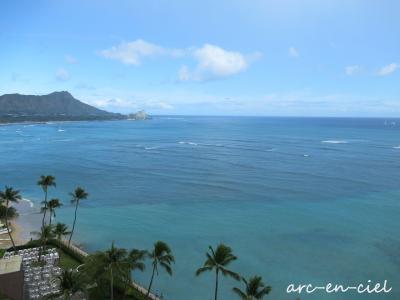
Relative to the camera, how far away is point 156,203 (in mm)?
66125

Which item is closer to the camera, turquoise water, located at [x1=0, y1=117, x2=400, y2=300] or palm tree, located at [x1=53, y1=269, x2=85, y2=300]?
palm tree, located at [x1=53, y1=269, x2=85, y2=300]

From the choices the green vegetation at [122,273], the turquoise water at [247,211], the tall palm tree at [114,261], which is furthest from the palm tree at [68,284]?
the turquoise water at [247,211]

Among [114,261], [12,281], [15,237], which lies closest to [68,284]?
[114,261]

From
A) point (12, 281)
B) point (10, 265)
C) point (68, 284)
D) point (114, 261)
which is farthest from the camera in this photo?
point (10, 265)

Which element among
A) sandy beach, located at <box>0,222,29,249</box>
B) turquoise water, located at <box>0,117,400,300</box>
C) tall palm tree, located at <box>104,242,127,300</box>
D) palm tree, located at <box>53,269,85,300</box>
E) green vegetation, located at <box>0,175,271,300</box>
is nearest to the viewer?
palm tree, located at <box>53,269,85,300</box>

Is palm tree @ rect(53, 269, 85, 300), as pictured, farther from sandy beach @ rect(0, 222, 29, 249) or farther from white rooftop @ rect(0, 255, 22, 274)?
sandy beach @ rect(0, 222, 29, 249)

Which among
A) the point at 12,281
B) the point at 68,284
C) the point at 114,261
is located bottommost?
the point at 12,281

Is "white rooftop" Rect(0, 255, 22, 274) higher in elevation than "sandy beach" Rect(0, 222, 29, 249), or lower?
higher

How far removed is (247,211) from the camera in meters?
61.2

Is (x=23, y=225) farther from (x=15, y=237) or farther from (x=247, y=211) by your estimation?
(x=247, y=211)

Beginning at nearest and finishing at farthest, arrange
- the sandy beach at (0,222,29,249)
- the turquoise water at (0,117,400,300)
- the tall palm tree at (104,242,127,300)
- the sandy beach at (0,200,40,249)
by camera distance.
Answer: the tall palm tree at (104,242,127,300), the turquoise water at (0,117,400,300), the sandy beach at (0,222,29,249), the sandy beach at (0,200,40,249)

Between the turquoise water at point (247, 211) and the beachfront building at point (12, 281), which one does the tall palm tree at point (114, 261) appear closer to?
the beachfront building at point (12, 281)

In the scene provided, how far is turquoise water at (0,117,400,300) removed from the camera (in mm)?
41156

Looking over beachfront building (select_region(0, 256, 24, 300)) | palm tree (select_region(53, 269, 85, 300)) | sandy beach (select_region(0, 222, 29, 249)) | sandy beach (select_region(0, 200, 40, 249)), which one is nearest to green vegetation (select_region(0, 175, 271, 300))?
palm tree (select_region(53, 269, 85, 300))
